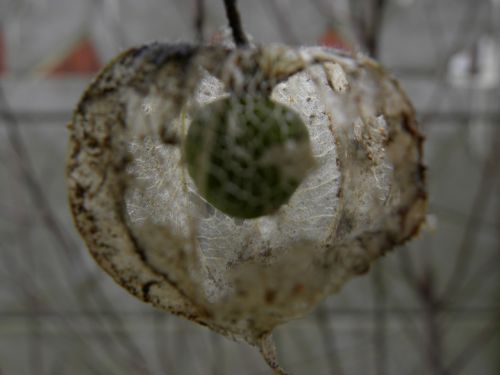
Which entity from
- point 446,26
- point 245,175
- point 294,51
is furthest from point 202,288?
point 446,26

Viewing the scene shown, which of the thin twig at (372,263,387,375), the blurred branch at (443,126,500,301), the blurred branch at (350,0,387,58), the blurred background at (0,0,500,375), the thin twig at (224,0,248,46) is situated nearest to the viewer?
the thin twig at (224,0,248,46)

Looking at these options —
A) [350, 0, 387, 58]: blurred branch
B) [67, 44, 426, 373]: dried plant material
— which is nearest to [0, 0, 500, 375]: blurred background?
[350, 0, 387, 58]: blurred branch

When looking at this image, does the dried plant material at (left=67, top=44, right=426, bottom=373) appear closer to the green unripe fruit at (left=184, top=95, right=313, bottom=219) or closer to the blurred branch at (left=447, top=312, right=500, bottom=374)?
the green unripe fruit at (left=184, top=95, right=313, bottom=219)

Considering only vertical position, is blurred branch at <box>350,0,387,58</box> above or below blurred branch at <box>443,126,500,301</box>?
above

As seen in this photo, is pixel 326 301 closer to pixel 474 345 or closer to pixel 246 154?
pixel 474 345

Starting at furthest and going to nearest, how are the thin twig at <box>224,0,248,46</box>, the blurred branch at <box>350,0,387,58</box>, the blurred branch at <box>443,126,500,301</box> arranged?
1. the blurred branch at <box>443,126,500,301</box>
2. the blurred branch at <box>350,0,387,58</box>
3. the thin twig at <box>224,0,248,46</box>

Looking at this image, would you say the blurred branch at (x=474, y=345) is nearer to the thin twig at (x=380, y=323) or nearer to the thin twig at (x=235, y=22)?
the thin twig at (x=380, y=323)

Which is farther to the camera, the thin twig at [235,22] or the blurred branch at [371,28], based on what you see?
the blurred branch at [371,28]

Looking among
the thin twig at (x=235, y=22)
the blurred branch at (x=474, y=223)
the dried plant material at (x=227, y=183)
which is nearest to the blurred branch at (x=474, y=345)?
the blurred branch at (x=474, y=223)
